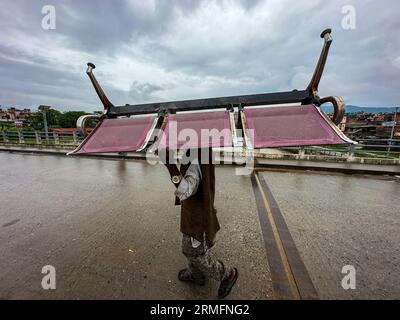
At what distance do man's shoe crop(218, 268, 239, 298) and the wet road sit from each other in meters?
0.07

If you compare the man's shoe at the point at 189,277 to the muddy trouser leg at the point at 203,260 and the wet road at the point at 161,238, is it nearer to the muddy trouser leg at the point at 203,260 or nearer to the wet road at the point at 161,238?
the wet road at the point at 161,238

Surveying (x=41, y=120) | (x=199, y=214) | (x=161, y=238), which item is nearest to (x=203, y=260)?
(x=199, y=214)

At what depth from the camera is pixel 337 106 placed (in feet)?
4.33

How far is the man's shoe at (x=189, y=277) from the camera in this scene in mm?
1948

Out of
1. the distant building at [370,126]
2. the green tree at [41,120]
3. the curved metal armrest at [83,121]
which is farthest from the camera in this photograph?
the green tree at [41,120]

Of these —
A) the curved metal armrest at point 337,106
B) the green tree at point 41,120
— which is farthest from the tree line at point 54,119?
the curved metal armrest at point 337,106

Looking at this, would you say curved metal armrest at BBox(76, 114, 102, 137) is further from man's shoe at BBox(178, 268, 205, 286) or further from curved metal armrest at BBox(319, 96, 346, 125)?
curved metal armrest at BBox(319, 96, 346, 125)

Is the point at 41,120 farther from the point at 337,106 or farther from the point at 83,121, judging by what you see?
the point at 337,106

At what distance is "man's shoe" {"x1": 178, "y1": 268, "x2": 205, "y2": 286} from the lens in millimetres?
1948

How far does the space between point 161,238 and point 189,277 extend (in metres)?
0.93

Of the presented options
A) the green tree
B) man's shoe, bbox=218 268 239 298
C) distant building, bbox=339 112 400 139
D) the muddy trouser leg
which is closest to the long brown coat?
the muddy trouser leg

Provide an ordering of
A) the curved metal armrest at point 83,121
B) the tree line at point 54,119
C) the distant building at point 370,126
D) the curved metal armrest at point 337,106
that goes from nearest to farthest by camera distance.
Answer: the curved metal armrest at point 337,106
the curved metal armrest at point 83,121
the distant building at point 370,126
the tree line at point 54,119

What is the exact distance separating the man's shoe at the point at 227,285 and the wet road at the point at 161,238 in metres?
0.07
